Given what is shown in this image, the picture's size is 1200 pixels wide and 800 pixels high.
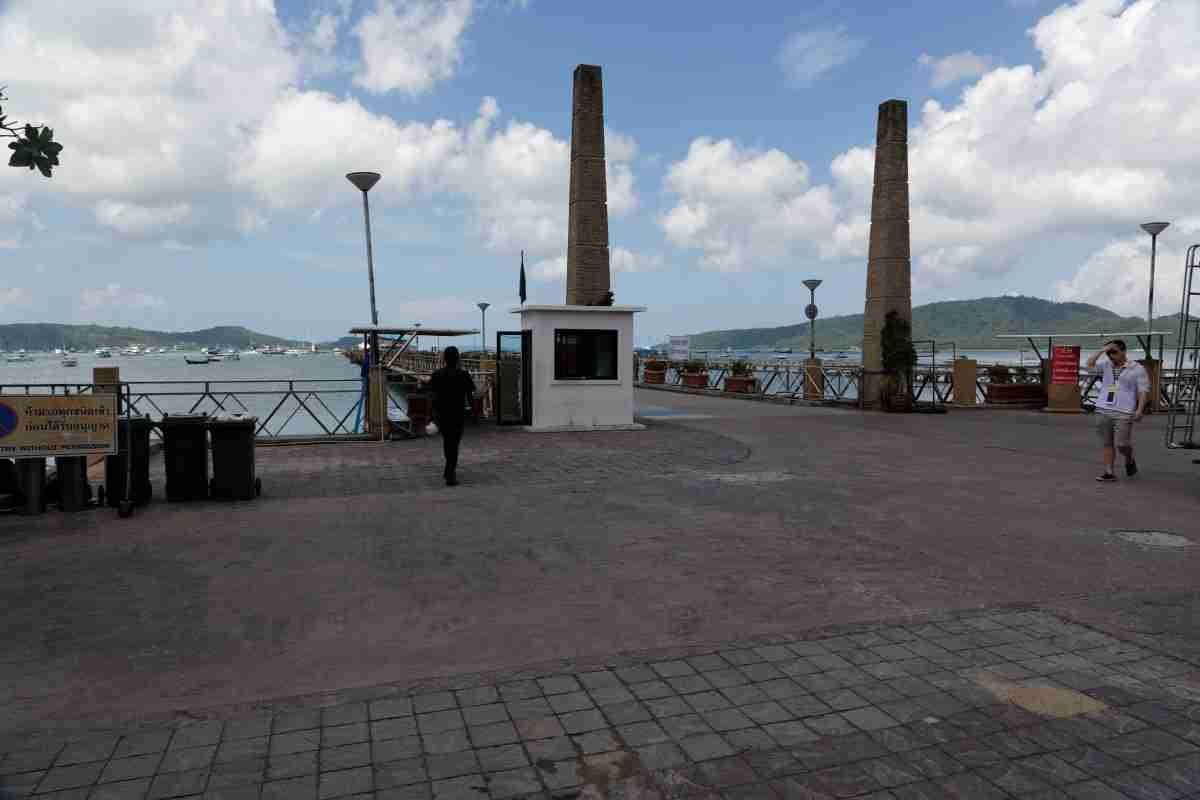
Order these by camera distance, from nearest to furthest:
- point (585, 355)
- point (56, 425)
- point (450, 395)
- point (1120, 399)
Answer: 1. point (56, 425)
2. point (1120, 399)
3. point (450, 395)
4. point (585, 355)

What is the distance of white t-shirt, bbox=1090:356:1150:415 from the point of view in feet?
33.8

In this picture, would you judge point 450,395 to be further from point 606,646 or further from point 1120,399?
point 1120,399

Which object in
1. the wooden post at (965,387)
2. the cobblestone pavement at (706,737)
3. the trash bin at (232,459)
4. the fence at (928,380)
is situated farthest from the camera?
the fence at (928,380)

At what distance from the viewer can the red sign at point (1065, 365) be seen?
21.8 meters

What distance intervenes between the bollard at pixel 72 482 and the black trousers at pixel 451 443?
3.92 meters

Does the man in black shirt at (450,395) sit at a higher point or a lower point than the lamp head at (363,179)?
lower

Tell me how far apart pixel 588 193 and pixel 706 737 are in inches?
700

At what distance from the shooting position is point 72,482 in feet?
28.4

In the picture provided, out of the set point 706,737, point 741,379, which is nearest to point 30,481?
point 706,737

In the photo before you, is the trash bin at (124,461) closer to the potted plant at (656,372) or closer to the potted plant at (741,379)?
the potted plant at (741,379)

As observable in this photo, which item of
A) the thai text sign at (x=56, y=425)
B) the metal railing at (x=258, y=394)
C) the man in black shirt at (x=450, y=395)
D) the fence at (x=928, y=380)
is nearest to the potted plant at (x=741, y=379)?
the fence at (x=928, y=380)

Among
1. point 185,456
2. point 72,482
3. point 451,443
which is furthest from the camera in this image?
point 451,443

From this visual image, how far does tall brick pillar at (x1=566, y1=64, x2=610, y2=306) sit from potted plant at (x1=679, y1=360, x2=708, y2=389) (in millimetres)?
12956

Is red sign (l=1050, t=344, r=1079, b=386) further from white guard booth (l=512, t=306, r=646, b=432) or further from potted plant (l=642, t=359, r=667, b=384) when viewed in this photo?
potted plant (l=642, t=359, r=667, b=384)
